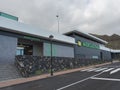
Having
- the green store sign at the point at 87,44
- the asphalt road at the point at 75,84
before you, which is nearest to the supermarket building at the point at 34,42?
the green store sign at the point at 87,44

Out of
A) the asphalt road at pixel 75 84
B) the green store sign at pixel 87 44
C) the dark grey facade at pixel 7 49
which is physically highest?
the green store sign at pixel 87 44

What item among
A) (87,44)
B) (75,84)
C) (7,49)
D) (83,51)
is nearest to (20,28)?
(7,49)

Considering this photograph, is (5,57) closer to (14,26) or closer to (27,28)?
(14,26)

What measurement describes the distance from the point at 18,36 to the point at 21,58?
157 inches

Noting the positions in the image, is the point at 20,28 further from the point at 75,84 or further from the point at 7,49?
the point at 75,84

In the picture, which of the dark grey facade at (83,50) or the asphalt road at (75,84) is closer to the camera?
the asphalt road at (75,84)

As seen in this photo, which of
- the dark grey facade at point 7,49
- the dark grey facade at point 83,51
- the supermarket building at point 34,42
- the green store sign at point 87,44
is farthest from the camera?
the green store sign at point 87,44

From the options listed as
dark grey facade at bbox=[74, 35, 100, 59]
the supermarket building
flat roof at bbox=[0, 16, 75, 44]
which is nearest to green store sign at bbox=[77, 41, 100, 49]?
the supermarket building

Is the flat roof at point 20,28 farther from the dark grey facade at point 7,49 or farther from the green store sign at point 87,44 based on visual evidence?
the green store sign at point 87,44

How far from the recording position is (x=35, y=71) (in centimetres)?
1827

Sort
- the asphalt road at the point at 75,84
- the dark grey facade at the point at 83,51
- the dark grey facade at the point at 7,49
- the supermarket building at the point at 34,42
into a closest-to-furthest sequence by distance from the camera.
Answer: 1. the asphalt road at the point at 75,84
2. the dark grey facade at the point at 7,49
3. the supermarket building at the point at 34,42
4. the dark grey facade at the point at 83,51

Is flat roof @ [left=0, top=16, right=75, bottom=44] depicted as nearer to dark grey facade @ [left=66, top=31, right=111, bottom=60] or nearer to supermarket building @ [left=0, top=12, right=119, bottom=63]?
supermarket building @ [left=0, top=12, right=119, bottom=63]

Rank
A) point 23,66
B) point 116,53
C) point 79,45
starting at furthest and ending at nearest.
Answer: point 116,53, point 79,45, point 23,66

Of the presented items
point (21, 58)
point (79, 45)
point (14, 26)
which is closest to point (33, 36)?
point (14, 26)
